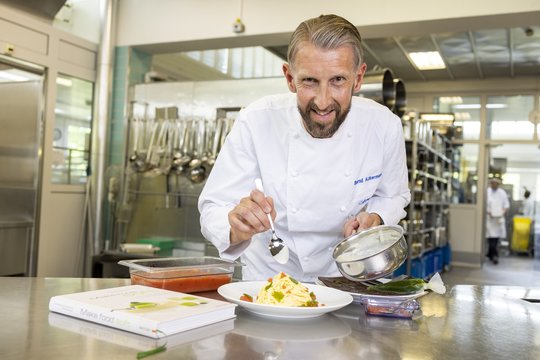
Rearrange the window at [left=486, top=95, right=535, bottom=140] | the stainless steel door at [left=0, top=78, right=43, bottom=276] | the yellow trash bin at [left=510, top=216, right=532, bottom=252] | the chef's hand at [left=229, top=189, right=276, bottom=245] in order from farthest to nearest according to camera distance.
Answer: the yellow trash bin at [left=510, top=216, right=532, bottom=252] < the window at [left=486, top=95, right=535, bottom=140] < the stainless steel door at [left=0, top=78, right=43, bottom=276] < the chef's hand at [left=229, top=189, right=276, bottom=245]

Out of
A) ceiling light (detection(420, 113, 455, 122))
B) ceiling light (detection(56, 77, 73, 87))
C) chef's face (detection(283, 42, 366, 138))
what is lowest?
chef's face (detection(283, 42, 366, 138))

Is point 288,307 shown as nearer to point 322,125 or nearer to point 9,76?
point 322,125

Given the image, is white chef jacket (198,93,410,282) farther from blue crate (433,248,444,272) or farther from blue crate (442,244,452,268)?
blue crate (442,244,452,268)

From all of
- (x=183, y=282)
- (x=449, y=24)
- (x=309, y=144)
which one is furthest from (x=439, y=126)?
(x=183, y=282)

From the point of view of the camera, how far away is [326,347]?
0.94 metres

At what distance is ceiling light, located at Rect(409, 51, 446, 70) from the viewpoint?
7.72 m

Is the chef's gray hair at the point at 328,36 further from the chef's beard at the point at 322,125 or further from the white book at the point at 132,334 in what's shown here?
the white book at the point at 132,334

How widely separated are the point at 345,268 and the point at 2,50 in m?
3.67

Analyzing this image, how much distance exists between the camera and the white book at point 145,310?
945 millimetres

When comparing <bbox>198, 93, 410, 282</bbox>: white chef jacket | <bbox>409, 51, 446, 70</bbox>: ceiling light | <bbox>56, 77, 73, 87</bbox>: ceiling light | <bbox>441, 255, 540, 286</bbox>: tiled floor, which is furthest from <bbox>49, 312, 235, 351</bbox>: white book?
<bbox>409, 51, 446, 70</bbox>: ceiling light

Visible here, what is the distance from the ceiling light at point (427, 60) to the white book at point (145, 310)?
722 centimetres

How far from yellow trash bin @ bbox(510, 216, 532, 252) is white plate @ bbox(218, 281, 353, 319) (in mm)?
10866

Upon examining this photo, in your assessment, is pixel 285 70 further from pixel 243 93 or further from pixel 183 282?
pixel 243 93

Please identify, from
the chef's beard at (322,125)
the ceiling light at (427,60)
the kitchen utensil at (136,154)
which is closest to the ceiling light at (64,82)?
the kitchen utensil at (136,154)
